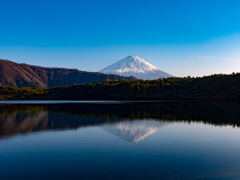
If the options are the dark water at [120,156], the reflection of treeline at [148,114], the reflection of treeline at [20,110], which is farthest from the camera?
the reflection of treeline at [20,110]

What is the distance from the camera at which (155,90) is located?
137m

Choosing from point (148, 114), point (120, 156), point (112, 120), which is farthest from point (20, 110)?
point (120, 156)

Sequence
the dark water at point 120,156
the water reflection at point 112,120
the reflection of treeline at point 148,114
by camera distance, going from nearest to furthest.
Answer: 1. the dark water at point 120,156
2. the water reflection at point 112,120
3. the reflection of treeline at point 148,114

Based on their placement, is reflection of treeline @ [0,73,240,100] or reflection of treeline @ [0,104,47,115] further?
reflection of treeline @ [0,73,240,100]

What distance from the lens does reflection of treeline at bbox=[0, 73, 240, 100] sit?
118 meters

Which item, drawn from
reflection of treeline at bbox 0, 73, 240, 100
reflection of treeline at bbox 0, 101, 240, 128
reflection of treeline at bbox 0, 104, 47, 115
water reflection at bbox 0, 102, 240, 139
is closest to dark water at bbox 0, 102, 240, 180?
water reflection at bbox 0, 102, 240, 139

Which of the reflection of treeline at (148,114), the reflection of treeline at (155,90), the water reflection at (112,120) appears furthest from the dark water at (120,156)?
the reflection of treeline at (155,90)

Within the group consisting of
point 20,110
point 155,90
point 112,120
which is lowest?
point 20,110

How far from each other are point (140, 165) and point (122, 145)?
6029mm

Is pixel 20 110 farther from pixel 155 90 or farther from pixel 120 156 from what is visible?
pixel 155 90

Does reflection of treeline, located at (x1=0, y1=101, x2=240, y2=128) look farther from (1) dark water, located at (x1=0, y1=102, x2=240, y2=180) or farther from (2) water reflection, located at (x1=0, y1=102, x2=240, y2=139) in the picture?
(1) dark water, located at (x1=0, y1=102, x2=240, y2=180)

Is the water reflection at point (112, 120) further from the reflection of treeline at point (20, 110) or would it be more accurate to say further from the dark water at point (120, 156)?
the reflection of treeline at point (20, 110)

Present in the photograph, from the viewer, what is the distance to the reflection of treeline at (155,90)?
118 m

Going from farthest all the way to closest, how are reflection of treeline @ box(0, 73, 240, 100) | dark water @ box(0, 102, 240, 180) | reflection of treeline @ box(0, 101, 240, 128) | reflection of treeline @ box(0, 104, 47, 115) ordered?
reflection of treeline @ box(0, 73, 240, 100), reflection of treeline @ box(0, 104, 47, 115), reflection of treeline @ box(0, 101, 240, 128), dark water @ box(0, 102, 240, 180)
